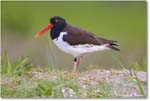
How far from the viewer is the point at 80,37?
2375 millimetres

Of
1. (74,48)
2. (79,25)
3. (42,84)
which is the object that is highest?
(79,25)

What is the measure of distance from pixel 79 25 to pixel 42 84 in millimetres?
307

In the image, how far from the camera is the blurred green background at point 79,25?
236 centimetres

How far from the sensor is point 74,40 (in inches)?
93.7

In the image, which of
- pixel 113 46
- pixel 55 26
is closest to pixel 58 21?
pixel 55 26

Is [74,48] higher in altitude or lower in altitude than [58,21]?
lower

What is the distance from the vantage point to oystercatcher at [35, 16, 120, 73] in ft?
7.77

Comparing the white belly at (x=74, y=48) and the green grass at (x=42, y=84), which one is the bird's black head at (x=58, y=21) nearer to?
the white belly at (x=74, y=48)

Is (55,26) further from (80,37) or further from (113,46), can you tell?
(113,46)

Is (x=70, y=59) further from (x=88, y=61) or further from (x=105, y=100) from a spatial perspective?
(x=105, y=100)

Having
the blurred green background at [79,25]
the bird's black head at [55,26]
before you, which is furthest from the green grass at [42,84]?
the bird's black head at [55,26]

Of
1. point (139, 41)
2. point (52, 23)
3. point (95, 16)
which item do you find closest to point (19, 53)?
point (52, 23)

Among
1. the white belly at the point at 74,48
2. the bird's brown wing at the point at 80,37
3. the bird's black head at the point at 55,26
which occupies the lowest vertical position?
the white belly at the point at 74,48

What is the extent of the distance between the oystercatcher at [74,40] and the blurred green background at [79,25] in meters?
0.02
